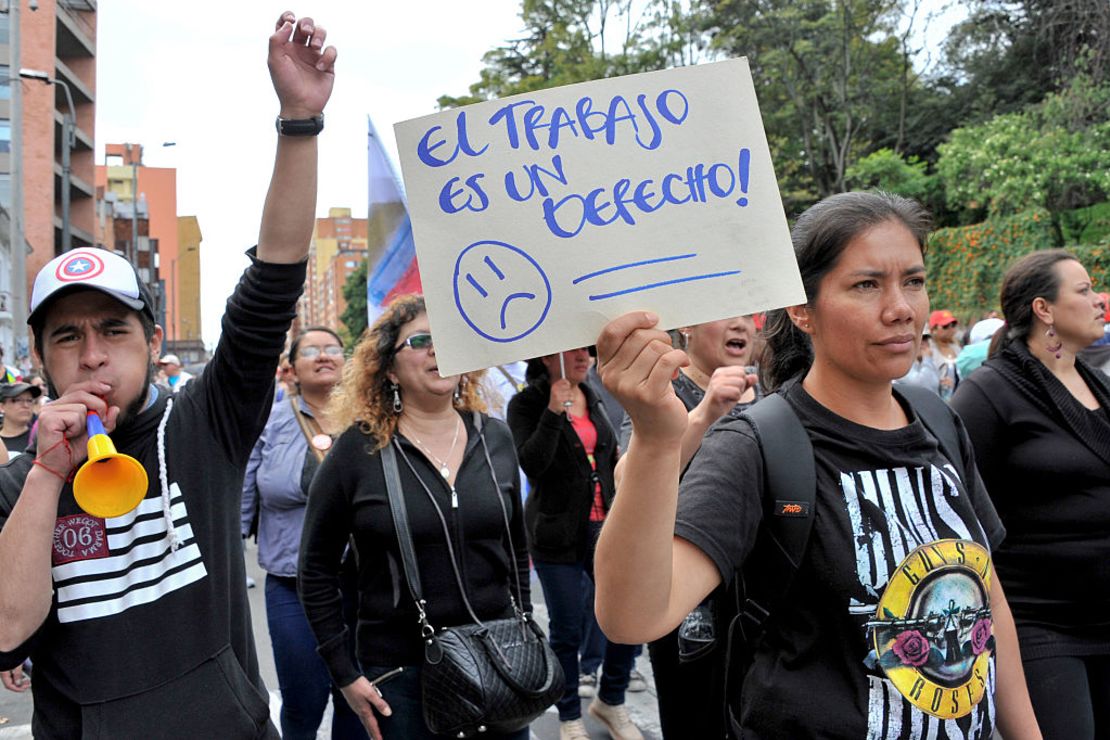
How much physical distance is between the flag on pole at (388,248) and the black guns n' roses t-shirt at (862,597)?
401 centimetres

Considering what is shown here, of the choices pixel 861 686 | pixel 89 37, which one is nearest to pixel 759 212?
pixel 861 686

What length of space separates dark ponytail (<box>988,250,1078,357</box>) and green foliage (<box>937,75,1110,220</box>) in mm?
16786

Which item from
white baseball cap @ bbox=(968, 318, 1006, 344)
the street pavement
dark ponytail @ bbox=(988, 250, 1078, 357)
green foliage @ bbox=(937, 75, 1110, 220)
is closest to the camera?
dark ponytail @ bbox=(988, 250, 1078, 357)

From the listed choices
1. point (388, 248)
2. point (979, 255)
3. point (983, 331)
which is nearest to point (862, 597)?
point (388, 248)

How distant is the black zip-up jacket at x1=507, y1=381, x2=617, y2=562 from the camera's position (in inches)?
193

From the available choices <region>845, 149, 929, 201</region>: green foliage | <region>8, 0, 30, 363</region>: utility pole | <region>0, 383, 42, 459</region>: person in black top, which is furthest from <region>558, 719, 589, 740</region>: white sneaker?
<region>845, 149, 929, 201</region>: green foliage

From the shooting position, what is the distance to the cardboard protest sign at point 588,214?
5.44 feet

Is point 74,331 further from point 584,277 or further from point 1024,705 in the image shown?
point 1024,705

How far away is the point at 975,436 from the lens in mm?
3359

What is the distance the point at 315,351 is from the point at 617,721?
2.38 m

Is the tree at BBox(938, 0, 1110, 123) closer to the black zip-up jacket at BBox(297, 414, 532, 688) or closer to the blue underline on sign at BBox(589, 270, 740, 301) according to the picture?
the black zip-up jacket at BBox(297, 414, 532, 688)

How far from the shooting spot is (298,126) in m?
2.13

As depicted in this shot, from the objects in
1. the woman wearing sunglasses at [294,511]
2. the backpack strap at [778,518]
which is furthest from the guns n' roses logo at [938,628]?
the woman wearing sunglasses at [294,511]

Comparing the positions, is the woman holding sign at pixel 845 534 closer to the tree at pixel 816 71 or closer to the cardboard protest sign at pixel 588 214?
the cardboard protest sign at pixel 588 214
